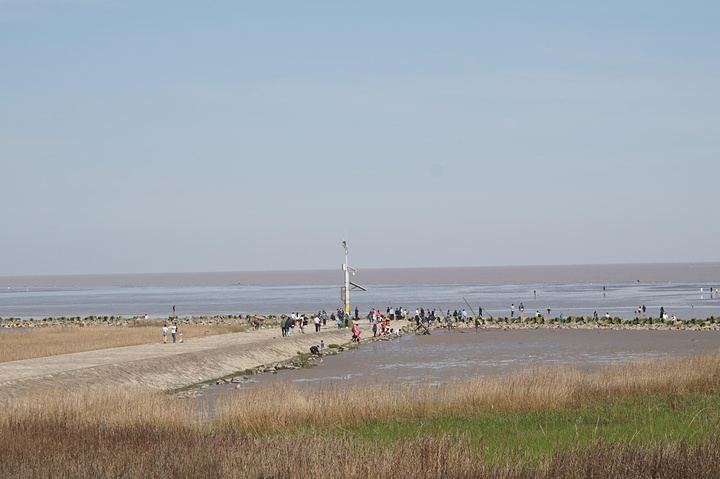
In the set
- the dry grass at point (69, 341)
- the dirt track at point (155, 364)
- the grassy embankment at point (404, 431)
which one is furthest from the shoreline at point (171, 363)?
the grassy embankment at point (404, 431)

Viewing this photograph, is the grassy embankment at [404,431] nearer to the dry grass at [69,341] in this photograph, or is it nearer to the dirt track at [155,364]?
the dirt track at [155,364]

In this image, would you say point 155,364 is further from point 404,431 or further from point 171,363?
point 404,431

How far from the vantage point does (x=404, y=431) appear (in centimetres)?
1861

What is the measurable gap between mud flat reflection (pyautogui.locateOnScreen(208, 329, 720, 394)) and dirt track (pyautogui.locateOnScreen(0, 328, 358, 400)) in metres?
2.62

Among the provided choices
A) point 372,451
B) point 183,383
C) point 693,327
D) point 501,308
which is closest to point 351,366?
point 183,383

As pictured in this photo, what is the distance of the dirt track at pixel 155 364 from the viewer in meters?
31.1

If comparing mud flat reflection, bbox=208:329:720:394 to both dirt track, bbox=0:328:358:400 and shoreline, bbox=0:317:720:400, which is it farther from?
→ dirt track, bbox=0:328:358:400

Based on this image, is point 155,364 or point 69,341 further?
point 69,341

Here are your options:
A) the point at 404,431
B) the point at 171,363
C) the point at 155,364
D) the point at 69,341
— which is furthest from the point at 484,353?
the point at 404,431

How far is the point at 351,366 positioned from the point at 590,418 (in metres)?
25.3

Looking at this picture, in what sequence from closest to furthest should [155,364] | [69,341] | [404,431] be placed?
[404,431]
[155,364]
[69,341]

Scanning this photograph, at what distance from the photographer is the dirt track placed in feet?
102

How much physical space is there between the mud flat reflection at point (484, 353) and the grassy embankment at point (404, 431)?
1211 centimetres

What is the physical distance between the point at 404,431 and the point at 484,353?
107 feet
